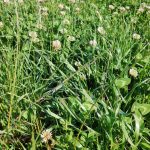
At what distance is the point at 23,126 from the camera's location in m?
1.78

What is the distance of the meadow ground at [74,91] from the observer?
1.65m

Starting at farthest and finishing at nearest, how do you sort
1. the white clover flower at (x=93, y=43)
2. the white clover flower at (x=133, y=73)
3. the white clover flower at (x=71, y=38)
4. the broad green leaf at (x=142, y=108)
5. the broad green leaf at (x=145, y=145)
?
the white clover flower at (x=71, y=38) → the white clover flower at (x=93, y=43) → the white clover flower at (x=133, y=73) → the broad green leaf at (x=142, y=108) → the broad green leaf at (x=145, y=145)

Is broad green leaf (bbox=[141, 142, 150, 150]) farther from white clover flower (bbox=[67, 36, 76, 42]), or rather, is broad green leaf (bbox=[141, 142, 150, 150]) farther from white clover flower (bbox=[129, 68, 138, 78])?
white clover flower (bbox=[67, 36, 76, 42])

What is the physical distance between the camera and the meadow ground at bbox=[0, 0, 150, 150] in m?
1.65

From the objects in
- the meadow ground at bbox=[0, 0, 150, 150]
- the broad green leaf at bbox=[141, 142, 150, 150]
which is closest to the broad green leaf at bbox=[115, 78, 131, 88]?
the meadow ground at bbox=[0, 0, 150, 150]

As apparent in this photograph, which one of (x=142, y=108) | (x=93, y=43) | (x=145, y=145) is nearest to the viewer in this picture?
(x=145, y=145)

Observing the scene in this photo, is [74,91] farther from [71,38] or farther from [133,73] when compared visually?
[71,38]

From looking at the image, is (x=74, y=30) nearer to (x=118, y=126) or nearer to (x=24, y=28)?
(x=24, y=28)

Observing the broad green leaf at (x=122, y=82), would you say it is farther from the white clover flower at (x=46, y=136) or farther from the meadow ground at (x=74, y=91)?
the white clover flower at (x=46, y=136)

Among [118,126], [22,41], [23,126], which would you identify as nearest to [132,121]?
[118,126]

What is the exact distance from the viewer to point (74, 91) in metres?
1.92

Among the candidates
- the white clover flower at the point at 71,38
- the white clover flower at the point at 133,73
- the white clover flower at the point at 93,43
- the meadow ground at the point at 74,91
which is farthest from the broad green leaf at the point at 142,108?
the white clover flower at the point at 71,38

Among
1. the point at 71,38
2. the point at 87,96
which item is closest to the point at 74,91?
the point at 87,96

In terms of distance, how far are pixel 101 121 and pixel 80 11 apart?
1.61 metres
